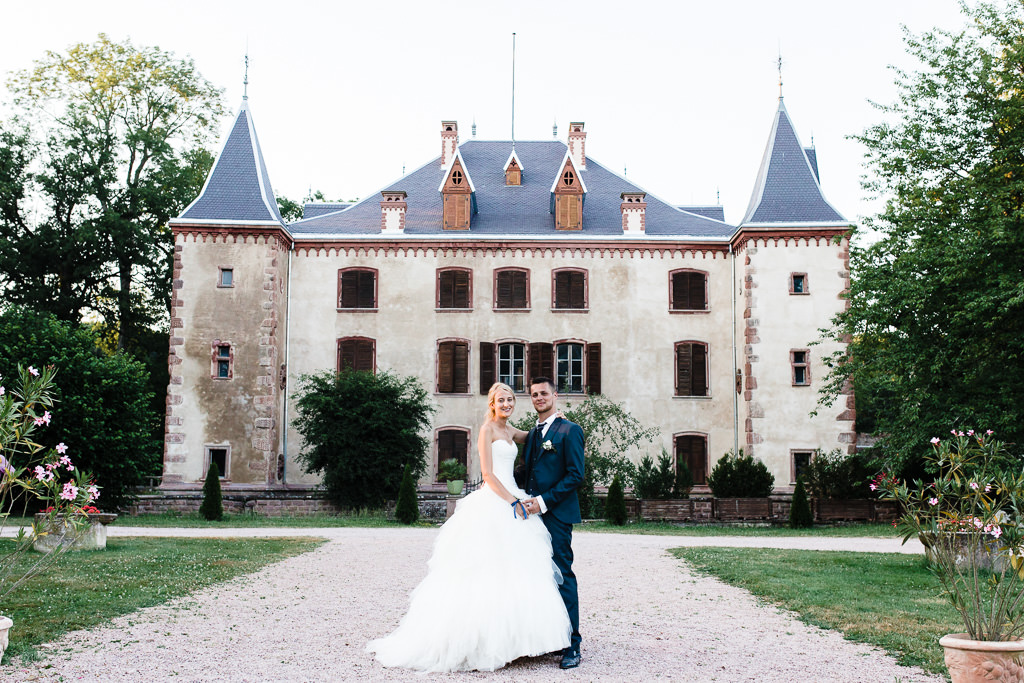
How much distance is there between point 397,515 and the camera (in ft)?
73.6

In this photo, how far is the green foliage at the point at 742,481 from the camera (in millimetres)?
25078

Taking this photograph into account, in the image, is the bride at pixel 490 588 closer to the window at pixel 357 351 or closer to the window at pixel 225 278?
the window at pixel 357 351

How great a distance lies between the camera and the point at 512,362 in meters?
28.9

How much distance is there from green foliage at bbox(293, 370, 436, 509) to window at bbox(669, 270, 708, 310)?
329 inches

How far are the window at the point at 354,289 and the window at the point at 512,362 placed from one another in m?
4.18

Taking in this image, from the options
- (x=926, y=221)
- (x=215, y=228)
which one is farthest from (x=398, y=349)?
(x=926, y=221)

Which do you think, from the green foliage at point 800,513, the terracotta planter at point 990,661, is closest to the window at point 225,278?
the green foliage at point 800,513

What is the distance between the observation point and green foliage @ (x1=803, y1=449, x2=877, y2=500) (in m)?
24.3

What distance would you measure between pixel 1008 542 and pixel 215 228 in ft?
82.8

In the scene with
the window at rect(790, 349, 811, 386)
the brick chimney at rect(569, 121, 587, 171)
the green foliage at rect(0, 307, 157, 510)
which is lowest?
the green foliage at rect(0, 307, 157, 510)

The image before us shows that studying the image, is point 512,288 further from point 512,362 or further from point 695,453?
point 695,453

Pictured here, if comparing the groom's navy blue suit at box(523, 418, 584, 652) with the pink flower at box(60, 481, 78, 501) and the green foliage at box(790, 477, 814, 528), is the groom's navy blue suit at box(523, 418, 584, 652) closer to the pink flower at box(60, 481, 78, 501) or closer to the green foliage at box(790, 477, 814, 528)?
the pink flower at box(60, 481, 78, 501)

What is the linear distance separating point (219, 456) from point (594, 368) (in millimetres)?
11218

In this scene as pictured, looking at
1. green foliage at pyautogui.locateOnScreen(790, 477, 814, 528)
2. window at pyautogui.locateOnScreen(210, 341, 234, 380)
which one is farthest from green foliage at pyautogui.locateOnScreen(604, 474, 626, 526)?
window at pyautogui.locateOnScreen(210, 341, 234, 380)
